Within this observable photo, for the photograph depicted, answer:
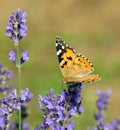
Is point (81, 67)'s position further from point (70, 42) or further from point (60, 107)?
point (70, 42)

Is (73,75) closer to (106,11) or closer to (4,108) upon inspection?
(4,108)

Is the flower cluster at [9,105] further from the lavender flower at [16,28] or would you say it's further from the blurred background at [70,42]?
the blurred background at [70,42]

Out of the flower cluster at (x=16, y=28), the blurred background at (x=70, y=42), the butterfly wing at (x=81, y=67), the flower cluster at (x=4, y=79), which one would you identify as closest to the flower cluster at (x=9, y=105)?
the flower cluster at (x=16, y=28)

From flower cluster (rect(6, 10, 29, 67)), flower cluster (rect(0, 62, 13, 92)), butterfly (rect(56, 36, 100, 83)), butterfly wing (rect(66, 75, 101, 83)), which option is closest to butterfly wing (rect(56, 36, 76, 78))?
butterfly (rect(56, 36, 100, 83))

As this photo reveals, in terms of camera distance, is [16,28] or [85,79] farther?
[16,28]

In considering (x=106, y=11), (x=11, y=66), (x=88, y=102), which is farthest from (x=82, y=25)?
(x=88, y=102)

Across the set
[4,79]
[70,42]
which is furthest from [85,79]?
[70,42]
